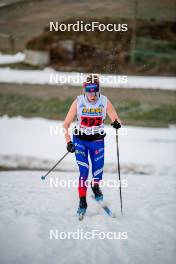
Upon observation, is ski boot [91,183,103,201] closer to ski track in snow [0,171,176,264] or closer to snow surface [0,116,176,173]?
ski track in snow [0,171,176,264]

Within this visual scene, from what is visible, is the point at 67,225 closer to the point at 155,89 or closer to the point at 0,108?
the point at 0,108

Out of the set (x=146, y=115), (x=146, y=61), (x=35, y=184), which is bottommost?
(x=35, y=184)

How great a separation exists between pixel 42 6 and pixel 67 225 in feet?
8.36

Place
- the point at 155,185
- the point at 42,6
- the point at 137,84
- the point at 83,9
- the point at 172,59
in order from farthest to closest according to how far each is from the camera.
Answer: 1. the point at 172,59
2. the point at 137,84
3. the point at 155,185
4. the point at 42,6
5. the point at 83,9

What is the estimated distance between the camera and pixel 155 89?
9.59 meters

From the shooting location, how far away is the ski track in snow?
2.70 m

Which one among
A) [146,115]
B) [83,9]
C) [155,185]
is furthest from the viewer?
[146,115]

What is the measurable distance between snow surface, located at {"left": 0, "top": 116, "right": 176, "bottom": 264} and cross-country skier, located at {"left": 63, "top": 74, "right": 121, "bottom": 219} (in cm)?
37

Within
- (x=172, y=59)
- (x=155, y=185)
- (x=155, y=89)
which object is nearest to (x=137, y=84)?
(x=155, y=89)

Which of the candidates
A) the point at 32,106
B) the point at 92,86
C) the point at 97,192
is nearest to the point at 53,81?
the point at 32,106

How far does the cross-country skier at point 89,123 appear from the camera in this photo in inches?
121

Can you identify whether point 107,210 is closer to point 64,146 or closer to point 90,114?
point 90,114

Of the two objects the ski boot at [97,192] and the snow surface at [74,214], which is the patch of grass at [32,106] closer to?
the snow surface at [74,214]

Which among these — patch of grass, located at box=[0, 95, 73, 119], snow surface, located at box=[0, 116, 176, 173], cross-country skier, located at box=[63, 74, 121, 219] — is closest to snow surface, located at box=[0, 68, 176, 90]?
patch of grass, located at box=[0, 95, 73, 119]
